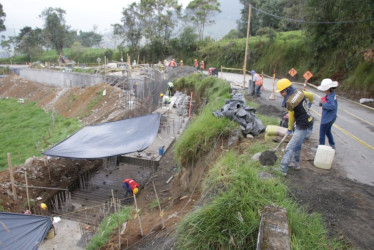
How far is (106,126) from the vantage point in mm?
11367

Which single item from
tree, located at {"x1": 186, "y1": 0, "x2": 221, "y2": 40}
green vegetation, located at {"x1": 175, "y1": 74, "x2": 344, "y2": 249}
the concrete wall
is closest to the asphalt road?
green vegetation, located at {"x1": 175, "y1": 74, "x2": 344, "y2": 249}

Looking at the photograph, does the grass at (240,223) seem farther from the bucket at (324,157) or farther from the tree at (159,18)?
the tree at (159,18)

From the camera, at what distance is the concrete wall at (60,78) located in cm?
2502

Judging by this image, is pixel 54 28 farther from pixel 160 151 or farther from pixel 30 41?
pixel 160 151

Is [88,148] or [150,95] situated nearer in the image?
[88,148]

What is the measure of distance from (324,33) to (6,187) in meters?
20.4

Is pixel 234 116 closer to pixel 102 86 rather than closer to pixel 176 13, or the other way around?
pixel 102 86

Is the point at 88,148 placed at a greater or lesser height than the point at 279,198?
lesser

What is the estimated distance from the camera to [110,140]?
33.2 ft

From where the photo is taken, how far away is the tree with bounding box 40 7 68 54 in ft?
172

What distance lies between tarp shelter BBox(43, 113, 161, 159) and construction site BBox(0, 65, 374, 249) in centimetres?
31

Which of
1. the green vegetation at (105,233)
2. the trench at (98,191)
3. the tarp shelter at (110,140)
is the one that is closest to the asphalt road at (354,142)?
the green vegetation at (105,233)

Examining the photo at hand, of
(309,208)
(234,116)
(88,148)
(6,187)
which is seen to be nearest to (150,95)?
(88,148)

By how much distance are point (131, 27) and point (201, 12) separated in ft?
39.3
